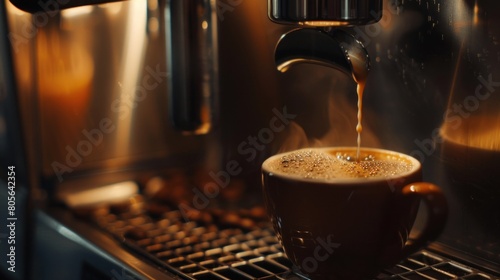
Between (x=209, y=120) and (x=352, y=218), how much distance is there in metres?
0.33

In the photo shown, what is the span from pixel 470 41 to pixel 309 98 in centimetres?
20

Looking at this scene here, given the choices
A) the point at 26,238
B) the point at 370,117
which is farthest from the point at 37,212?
the point at 370,117

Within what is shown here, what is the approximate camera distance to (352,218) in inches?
20.6

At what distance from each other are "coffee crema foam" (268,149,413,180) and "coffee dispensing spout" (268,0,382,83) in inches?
3.0

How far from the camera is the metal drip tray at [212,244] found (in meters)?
0.60

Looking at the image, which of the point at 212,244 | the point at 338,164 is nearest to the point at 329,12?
the point at 338,164

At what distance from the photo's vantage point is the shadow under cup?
52 cm

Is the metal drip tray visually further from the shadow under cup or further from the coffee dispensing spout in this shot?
the coffee dispensing spout

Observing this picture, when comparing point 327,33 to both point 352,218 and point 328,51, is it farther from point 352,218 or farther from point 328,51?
point 352,218

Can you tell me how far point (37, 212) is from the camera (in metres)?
0.76

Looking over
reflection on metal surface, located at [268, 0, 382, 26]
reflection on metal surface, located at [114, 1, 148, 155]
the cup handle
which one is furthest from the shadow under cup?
reflection on metal surface, located at [114, 1, 148, 155]

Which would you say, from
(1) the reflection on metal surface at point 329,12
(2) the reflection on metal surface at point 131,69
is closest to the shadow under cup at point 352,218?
(1) the reflection on metal surface at point 329,12

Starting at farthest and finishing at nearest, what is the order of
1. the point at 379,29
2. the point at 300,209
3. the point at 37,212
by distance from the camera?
the point at 37,212 < the point at 379,29 < the point at 300,209

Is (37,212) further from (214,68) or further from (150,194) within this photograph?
(214,68)
